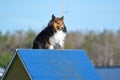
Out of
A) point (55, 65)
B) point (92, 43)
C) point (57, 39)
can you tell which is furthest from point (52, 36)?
point (92, 43)

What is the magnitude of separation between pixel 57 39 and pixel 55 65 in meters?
1.26

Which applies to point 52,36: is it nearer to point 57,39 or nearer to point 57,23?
point 57,39

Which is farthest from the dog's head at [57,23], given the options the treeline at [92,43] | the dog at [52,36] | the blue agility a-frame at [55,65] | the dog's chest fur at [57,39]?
the treeline at [92,43]

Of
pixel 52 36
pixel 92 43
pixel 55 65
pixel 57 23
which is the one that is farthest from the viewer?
pixel 92 43

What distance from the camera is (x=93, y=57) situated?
7231 cm

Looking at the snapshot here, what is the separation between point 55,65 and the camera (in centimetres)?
1401

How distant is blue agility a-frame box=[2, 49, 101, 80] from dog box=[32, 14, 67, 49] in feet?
2.28

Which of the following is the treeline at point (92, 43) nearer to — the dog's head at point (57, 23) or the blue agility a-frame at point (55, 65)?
the dog's head at point (57, 23)

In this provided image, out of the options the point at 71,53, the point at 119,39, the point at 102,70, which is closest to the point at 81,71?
the point at 71,53

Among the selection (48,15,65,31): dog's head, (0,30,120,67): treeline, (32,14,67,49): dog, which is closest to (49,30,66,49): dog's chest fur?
(32,14,67,49): dog

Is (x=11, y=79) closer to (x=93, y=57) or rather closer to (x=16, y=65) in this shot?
(x=16, y=65)

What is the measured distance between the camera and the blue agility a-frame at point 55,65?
44.8 feet

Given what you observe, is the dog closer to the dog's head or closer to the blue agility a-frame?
the dog's head

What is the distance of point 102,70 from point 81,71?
38.2 ft
